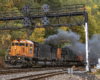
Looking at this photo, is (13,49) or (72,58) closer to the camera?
(13,49)

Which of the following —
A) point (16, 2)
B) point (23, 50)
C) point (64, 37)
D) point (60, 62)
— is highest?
point (16, 2)

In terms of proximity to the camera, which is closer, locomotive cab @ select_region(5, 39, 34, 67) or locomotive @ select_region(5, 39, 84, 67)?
locomotive cab @ select_region(5, 39, 34, 67)

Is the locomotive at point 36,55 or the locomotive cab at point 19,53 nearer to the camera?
the locomotive cab at point 19,53

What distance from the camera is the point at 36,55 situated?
24781 millimetres

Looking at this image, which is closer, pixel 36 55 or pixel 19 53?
pixel 19 53

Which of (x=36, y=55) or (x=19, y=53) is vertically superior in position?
(x=19, y=53)

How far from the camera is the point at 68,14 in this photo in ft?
71.3

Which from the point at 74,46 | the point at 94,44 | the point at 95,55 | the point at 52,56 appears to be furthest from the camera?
the point at 94,44

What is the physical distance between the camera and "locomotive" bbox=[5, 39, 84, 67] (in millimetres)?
21219

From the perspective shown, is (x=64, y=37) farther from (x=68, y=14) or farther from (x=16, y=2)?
(x=16, y=2)

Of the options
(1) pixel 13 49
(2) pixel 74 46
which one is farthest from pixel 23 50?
(2) pixel 74 46

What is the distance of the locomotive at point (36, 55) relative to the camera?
69.6 ft

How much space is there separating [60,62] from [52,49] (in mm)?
2749

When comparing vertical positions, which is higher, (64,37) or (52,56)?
(64,37)
